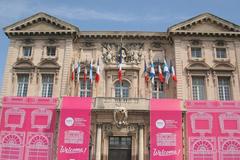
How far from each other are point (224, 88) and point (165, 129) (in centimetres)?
707

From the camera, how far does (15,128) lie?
25.0 metres

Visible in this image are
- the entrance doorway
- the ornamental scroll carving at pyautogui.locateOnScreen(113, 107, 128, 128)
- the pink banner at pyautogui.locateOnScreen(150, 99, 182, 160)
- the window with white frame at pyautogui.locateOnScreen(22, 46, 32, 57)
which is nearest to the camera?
A: the pink banner at pyautogui.locateOnScreen(150, 99, 182, 160)

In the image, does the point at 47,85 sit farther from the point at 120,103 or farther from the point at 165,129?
the point at 165,129

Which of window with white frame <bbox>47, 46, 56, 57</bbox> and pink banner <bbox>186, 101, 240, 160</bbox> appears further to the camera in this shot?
window with white frame <bbox>47, 46, 56, 57</bbox>

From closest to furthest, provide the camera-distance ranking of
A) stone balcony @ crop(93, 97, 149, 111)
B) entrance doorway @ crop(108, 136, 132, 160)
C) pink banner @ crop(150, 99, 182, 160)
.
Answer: pink banner @ crop(150, 99, 182, 160) → stone balcony @ crop(93, 97, 149, 111) → entrance doorway @ crop(108, 136, 132, 160)

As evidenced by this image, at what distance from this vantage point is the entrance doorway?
2524 cm

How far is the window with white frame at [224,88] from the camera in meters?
27.2

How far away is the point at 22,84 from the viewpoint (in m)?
27.8

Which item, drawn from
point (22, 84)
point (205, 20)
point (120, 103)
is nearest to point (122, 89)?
point (120, 103)

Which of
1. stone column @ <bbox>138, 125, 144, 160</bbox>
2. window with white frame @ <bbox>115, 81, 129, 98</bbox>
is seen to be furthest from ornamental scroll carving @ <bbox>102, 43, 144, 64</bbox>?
stone column @ <bbox>138, 125, 144, 160</bbox>

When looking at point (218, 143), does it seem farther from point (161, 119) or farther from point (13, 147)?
point (13, 147)

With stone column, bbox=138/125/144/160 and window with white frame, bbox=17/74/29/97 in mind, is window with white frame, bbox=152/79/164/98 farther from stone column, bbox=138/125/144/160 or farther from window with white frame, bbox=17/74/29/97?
window with white frame, bbox=17/74/29/97

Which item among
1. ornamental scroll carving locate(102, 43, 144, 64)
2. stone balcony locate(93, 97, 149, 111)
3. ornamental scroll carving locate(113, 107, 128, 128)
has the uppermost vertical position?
ornamental scroll carving locate(102, 43, 144, 64)

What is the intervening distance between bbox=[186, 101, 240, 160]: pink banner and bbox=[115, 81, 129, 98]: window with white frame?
549cm
